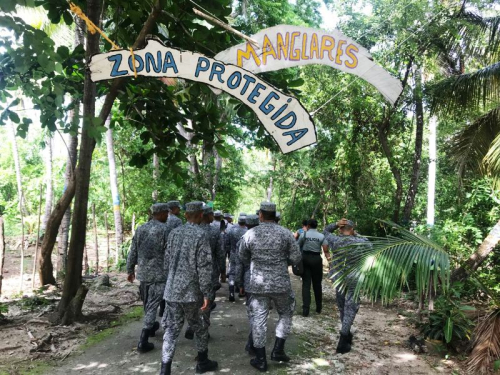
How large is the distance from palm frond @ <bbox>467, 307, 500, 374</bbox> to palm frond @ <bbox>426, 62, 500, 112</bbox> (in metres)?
5.30

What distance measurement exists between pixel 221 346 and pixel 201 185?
845 cm

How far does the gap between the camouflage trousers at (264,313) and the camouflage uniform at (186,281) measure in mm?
649

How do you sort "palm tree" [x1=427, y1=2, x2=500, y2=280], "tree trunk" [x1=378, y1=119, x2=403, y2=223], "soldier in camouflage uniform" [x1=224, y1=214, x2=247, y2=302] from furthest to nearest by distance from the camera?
"tree trunk" [x1=378, y1=119, x2=403, y2=223], "palm tree" [x1=427, y1=2, x2=500, y2=280], "soldier in camouflage uniform" [x1=224, y1=214, x2=247, y2=302]

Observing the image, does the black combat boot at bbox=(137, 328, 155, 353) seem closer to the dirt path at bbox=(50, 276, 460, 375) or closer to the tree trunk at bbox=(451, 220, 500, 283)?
the dirt path at bbox=(50, 276, 460, 375)

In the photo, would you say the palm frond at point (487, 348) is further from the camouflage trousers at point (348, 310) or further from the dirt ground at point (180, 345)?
the camouflage trousers at point (348, 310)

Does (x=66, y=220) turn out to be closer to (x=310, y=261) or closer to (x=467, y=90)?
(x=310, y=261)

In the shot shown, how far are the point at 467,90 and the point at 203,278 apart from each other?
7.03 metres

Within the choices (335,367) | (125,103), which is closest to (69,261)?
(125,103)

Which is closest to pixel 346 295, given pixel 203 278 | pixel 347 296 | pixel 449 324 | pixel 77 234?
pixel 347 296

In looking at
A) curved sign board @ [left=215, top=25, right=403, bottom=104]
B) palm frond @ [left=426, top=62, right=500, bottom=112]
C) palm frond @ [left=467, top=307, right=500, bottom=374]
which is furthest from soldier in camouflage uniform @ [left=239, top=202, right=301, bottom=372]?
palm frond @ [left=426, top=62, right=500, bottom=112]

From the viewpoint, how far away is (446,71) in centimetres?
1123

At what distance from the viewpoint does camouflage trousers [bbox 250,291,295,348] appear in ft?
14.2

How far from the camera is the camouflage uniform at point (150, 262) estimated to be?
4.88 metres

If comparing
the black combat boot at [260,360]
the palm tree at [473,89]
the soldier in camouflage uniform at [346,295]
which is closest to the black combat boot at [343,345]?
the soldier in camouflage uniform at [346,295]
